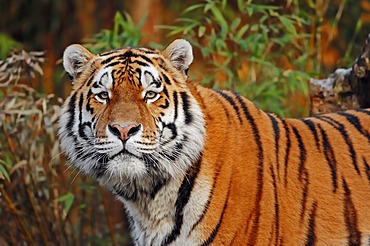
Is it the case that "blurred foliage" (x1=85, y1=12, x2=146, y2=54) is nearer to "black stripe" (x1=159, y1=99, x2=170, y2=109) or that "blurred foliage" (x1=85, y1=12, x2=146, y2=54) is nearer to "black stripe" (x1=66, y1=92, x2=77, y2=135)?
"black stripe" (x1=66, y1=92, x2=77, y2=135)

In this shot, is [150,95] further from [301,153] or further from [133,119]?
[301,153]

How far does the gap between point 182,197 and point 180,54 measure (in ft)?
1.98

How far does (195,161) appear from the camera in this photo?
3574 millimetres

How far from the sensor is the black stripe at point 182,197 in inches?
140

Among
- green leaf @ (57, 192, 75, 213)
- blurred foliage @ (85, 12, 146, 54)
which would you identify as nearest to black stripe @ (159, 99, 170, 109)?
green leaf @ (57, 192, 75, 213)

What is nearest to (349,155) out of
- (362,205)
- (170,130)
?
(362,205)

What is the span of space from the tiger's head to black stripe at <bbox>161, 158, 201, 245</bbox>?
5cm

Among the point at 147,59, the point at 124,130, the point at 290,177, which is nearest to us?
the point at 124,130

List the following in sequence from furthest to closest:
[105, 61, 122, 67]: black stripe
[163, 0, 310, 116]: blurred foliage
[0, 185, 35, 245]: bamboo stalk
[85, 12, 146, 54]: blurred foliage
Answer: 1. [85, 12, 146, 54]: blurred foliage
2. [163, 0, 310, 116]: blurred foliage
3. [0, 185, 35, 245]: bamboo stalk
4. [105, 61, 122, 67]: black stripe

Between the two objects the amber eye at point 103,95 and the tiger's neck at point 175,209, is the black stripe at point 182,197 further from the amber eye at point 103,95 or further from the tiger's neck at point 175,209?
the amber eye at point 103,95

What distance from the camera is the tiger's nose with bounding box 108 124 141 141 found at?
3344 millimetres

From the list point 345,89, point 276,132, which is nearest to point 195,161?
point 276,132

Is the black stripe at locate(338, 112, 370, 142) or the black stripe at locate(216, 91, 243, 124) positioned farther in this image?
the black stripe at locate(338, 112, 370, 142)

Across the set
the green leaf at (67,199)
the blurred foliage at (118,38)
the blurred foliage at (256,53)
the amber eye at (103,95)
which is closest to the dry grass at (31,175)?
the green leaf at (67,199)
